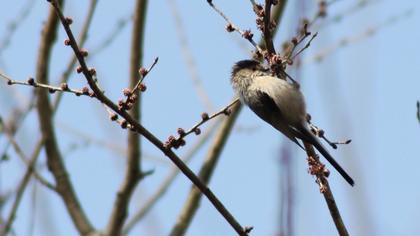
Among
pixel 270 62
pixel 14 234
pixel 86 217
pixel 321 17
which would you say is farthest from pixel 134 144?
pixel 270 62

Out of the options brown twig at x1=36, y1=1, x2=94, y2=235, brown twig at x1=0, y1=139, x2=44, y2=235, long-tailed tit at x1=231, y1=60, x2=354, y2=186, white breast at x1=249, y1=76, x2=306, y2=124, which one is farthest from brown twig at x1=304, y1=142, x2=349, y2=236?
brown twig at x1=36, y1=1, x2=94, y2=235

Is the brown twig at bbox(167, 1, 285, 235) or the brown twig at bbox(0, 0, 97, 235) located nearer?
the brown twig at bbox(0, 0, 97, 235)

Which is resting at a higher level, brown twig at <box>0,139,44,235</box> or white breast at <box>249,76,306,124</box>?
brown twig at <box>0,139,44,235</box>

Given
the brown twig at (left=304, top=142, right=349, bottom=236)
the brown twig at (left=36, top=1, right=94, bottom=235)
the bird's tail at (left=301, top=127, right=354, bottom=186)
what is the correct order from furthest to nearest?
the brown twig at (left=36, top=1, right=94, bottom=235), the bird's tail at (left=301, top=127, right=354, bottom=186), the brown twig at (left=304, top=142, right=349, bottom=236)

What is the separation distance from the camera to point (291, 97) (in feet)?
13.3

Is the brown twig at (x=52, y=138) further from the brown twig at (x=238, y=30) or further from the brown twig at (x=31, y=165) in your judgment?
the brown twig at (x=238, y=30)

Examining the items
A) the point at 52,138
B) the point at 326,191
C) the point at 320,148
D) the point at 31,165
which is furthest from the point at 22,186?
the point at 326,191

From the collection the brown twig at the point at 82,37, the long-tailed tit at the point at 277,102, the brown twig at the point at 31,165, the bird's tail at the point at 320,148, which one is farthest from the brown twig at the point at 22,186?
the bird's tail at the point at 320,148

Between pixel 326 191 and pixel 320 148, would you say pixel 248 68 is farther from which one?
pixel 326 191

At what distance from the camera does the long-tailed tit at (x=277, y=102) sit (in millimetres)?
3789

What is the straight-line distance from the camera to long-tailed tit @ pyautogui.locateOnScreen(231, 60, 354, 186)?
12.4ft

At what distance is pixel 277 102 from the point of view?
408 centimetres

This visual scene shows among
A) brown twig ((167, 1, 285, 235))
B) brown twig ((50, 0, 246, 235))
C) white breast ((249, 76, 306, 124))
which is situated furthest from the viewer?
brown twig ((167, 1, 285, 235))

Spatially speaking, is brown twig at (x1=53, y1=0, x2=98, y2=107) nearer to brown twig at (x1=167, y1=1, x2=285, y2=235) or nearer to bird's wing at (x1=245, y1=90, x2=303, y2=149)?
brown twig at (x1=167, y1=1, x2=285, y2=235)
